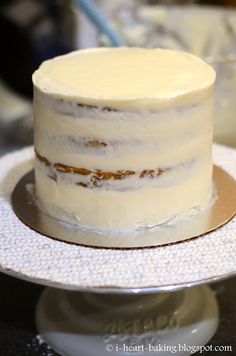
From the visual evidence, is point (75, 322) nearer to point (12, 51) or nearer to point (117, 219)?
point (117, 219)

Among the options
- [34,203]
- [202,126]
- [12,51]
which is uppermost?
[202,126]

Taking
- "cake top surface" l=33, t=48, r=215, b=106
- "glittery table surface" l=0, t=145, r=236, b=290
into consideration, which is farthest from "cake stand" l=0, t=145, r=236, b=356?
"cake top surface" l=33, t=48, r=215, b=106

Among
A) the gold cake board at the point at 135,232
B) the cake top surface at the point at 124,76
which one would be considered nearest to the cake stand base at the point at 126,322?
the gold cake board at the point at 135,232

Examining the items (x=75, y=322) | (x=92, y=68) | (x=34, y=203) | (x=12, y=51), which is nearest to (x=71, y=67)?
(x=92, y=68)

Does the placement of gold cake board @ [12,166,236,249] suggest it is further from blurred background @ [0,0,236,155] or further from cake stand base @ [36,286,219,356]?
blurred background @ [0,0,236,155]

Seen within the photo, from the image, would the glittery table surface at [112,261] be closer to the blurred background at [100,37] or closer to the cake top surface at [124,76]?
the cake top surface at [124,76]

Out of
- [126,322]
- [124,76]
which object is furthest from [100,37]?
[126,322]
